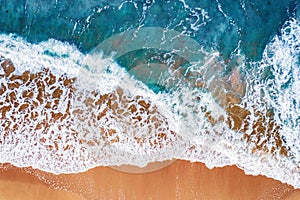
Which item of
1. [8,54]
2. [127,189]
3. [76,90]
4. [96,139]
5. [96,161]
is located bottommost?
[127,189]

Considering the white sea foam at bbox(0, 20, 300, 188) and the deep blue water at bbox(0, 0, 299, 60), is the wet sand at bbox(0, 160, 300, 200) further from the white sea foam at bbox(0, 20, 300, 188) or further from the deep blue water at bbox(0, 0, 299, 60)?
the deep blue water at bbox(0, 0, 299, 60)

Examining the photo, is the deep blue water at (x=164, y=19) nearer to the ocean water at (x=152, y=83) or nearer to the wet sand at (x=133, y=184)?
the ocean water at (x=152, y=83)

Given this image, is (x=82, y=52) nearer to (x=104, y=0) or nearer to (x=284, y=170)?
(x=104, y=0)

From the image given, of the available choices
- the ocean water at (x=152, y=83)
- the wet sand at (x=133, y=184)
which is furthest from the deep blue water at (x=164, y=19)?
the wet sand at (x=133, y=184)

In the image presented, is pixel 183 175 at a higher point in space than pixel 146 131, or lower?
lower

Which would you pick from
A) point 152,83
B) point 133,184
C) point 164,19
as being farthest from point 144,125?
point 164,19

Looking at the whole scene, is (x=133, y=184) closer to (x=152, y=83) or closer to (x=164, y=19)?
(x=152, y=83)

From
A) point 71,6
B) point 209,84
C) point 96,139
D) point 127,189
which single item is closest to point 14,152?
point 96,139
